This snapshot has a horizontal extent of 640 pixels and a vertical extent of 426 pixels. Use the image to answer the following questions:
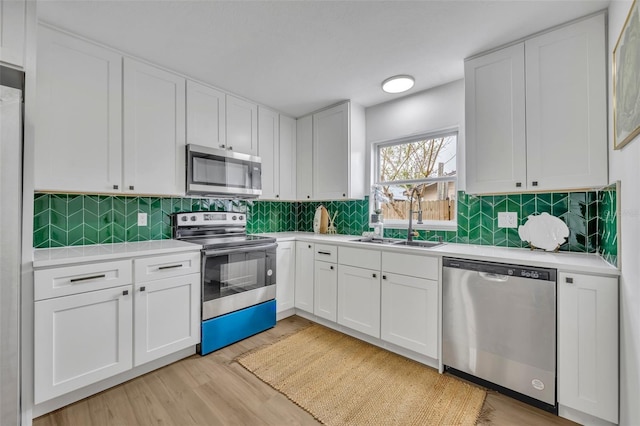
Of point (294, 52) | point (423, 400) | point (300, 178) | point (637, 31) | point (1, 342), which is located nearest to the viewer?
point (637, 31)

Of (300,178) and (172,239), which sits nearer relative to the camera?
(172,239)

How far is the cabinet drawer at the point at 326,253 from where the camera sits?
8.98ft

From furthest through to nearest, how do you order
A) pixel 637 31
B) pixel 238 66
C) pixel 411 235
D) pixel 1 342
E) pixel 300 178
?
1. pixel 300 178
2. pixel 411 235
3. pixel 238 66
4. pixel 1 342
5. pixel 637 31

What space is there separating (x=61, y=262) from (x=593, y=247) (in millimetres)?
3466

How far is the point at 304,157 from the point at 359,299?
6.17 ft

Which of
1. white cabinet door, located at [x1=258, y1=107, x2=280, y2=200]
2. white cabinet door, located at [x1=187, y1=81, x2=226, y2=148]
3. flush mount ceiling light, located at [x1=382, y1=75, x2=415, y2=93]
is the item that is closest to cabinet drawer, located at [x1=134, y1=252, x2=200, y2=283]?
white cabinet door, located at [x1=187, y1=81, x2=226, y2=148]

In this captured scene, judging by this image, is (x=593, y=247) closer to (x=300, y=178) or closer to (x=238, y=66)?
(x=300, y=178)

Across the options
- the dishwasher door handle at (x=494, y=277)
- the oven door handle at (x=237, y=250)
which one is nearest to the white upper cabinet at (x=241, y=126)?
the oven door handle at (x=237, y=250)

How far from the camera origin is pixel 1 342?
1.18 m

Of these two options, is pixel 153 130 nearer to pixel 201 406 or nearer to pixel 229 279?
pixel 229 279

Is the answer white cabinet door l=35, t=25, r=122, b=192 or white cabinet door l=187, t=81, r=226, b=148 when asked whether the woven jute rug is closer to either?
white cabinet door l=35, t=25, r=122, b=192

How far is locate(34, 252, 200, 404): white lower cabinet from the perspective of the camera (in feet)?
5.30

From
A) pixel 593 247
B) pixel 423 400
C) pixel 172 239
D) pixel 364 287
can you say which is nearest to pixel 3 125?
pixel 172 239

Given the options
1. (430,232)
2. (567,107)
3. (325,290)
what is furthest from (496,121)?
(325,290)
